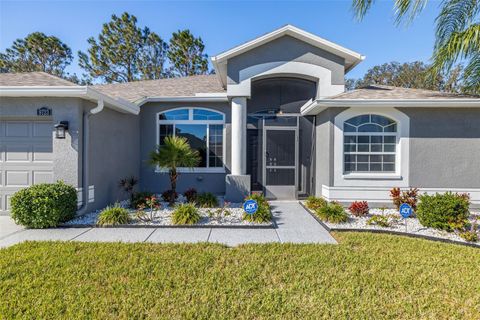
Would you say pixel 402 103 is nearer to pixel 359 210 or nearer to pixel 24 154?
pixel 359 210

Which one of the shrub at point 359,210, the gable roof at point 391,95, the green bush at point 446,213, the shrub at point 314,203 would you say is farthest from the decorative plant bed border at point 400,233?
the gable roof at point 391,95

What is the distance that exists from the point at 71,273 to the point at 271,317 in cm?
346

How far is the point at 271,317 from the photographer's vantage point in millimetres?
3180

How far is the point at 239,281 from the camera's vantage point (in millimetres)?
3928

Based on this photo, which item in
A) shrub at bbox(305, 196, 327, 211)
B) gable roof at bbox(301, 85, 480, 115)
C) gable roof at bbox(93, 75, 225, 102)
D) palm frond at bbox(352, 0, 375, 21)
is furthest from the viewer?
gable roof at bbox(93, 75, 225, 102)

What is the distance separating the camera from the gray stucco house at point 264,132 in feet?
24.0

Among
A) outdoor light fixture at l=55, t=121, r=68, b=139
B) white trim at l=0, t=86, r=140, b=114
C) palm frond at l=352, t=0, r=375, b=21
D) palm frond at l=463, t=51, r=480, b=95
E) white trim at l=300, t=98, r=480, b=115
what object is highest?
palm frond at l=352, t=0, r=375, b=21

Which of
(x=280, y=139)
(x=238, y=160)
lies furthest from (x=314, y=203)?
(x=238, y=160)

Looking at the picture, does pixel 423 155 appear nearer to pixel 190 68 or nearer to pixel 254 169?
pixel 254 169

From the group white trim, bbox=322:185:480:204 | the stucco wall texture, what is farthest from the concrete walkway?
the stucco wall texture

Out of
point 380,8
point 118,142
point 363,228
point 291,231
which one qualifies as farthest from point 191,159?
point 380,8

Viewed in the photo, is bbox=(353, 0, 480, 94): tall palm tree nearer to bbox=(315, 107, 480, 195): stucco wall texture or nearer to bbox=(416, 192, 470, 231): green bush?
bbox=(315, 107, 480, 195): stucco wall texture

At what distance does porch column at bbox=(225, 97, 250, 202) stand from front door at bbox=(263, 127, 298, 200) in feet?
3.67

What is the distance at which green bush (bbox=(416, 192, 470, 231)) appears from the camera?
20.8ft
